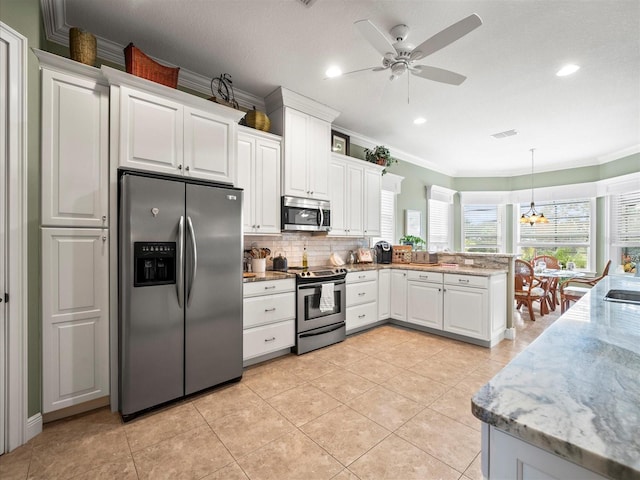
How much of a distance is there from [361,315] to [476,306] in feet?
4.51

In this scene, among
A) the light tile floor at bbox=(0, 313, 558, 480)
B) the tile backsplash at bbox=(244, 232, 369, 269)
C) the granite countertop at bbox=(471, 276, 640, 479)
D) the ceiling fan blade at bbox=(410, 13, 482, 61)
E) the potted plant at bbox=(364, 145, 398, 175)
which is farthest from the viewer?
the potted plant at bbox=(364, 145, 398, 175)

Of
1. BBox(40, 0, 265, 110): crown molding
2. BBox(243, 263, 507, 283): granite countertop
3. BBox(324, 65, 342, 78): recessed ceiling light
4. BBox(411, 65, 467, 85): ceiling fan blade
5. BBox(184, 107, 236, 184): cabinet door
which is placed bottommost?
BBox(243, 263, 507, 283): granite countertop

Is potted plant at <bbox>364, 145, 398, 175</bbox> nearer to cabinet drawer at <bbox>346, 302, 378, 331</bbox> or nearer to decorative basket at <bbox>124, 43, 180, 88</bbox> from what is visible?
cabinet drawer at <bbox>346, 302, 378, 331</bbox>

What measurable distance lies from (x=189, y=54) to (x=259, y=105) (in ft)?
3.48

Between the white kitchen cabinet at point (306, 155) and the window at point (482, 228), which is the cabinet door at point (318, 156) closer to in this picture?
the white kitchen cabinet at point (306, 155)

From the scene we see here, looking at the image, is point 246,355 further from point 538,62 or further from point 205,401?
point 538,62

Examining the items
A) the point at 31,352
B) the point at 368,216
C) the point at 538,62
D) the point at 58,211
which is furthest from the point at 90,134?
the point at 538,62

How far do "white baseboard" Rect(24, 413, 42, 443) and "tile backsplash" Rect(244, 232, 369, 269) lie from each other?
2.17 metres

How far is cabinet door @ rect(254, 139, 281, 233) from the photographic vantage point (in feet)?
11.2

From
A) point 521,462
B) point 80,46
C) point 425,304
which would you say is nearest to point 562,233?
point 425,304

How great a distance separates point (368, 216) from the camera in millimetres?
4707

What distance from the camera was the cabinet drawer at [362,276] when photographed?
3.94 meters

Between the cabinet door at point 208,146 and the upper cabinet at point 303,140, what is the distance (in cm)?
86

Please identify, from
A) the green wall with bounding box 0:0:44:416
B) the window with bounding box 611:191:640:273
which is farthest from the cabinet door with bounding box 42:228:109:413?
the window with bounding box 611:191:640:273
